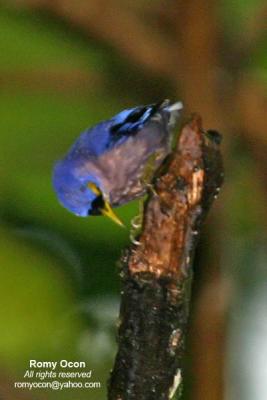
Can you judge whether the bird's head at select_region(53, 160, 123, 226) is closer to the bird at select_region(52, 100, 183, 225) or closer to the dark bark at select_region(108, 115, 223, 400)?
the bird at select_region(52, 100, 183, 225)

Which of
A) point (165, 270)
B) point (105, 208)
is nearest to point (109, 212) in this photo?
point (105, 208)

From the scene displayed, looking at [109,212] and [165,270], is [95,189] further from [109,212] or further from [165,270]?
[165,270]

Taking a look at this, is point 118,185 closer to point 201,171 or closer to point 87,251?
point 201,171

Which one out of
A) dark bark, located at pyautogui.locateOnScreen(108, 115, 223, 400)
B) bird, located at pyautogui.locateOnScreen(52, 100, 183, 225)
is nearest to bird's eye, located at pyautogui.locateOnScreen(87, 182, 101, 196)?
bird, located at pyautogui.locateOnScreen(52, 100, 183, 225)

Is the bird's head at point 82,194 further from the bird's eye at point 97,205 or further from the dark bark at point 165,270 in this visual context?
the dark bark at point 165,270

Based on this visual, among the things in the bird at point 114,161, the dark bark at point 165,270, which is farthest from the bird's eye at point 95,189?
the dark bark at point 165,270

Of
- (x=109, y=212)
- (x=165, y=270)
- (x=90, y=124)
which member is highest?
(x=90, y=124)

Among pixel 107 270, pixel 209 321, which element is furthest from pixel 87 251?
pixel 209 321
